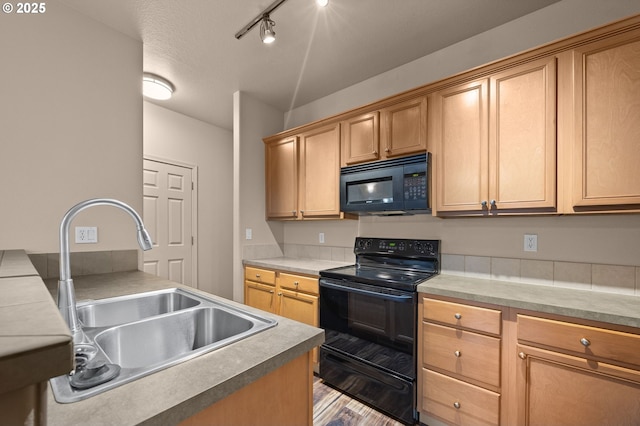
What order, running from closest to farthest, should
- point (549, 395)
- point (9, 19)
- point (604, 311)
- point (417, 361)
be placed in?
point (604, 311), point (549, 395), point (9, 19), point (417, 361)

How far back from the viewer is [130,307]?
136cm

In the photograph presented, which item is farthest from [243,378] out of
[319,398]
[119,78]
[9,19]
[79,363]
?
[9,19]

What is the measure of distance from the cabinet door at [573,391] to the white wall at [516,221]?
0.70 meters

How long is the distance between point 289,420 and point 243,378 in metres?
0.26

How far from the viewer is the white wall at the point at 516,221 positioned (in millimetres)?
1640

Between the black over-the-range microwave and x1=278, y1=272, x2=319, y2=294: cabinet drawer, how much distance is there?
697 mm

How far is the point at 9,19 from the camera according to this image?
65.9 inches

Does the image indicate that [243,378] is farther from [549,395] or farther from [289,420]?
[549,395]

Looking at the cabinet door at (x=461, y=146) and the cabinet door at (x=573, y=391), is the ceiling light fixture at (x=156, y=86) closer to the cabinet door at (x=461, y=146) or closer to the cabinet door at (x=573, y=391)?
the cabinet door at (x=461, y=146)

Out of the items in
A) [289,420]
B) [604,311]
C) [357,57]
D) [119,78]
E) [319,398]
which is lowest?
[319,398]

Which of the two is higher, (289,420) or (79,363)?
(79,363)

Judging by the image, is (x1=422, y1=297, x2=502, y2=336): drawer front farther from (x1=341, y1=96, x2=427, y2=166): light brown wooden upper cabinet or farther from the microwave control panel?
(x1=341, y1=96, x2=427, y2=166): light brown wooden upper cabinet

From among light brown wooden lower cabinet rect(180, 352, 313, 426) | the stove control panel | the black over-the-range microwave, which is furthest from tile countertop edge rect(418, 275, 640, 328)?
light brown wooden lower cabinet rect(180, 352, 313, 426)

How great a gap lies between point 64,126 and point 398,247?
2.55 meters
